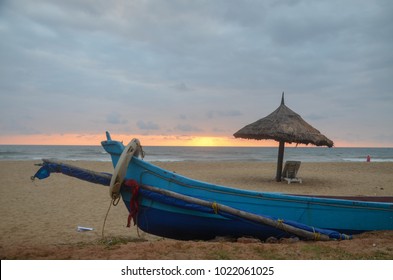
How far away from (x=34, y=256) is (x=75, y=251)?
1.53 ft

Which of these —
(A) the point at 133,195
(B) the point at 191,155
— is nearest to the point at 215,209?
(A) the point at 133,195

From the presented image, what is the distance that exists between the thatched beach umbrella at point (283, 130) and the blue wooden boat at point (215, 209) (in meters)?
7.65

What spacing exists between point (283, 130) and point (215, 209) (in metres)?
8.85

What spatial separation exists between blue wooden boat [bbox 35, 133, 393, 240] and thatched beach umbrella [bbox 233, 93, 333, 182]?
25.1 ft

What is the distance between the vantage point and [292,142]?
13.1m

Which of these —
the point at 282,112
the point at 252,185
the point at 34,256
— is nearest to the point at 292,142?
the point at 282,112

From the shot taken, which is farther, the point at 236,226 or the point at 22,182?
the point at 22,182

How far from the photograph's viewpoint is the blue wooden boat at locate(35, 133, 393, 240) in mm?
4508

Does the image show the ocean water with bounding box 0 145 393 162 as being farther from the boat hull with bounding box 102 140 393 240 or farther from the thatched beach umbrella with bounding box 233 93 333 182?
the boat hull with bounding box 102 140 393 240

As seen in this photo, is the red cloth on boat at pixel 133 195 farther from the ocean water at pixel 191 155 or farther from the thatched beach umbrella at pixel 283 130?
the ocean water at pixel 191 155

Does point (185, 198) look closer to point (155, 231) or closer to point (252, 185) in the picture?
point (155, 231)

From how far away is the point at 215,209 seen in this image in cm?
441

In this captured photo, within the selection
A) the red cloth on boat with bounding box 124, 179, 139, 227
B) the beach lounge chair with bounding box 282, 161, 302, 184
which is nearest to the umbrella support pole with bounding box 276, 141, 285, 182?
the beach lounge chair with bounding box 282, 161, 302, 184

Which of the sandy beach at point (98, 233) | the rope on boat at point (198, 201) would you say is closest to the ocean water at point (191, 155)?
the sandy beach at point (98, 233)
